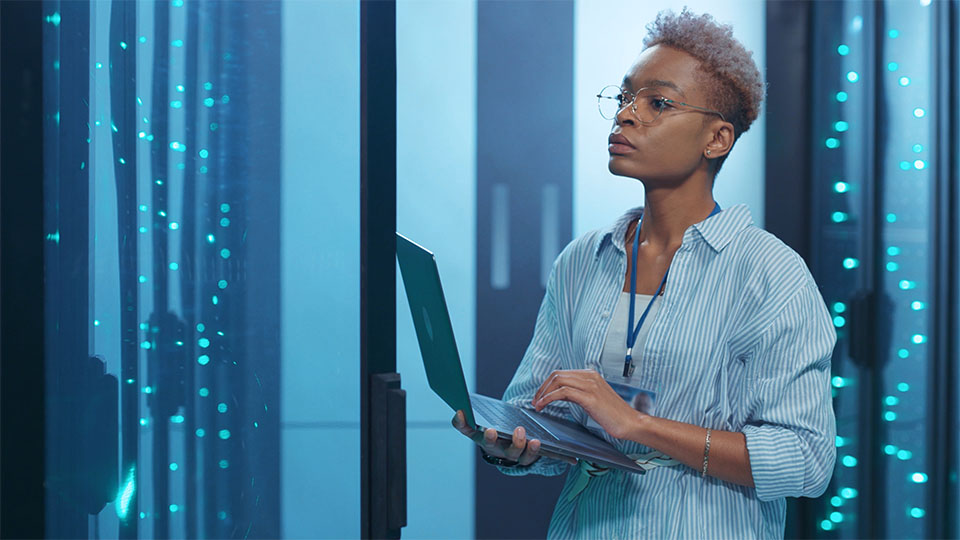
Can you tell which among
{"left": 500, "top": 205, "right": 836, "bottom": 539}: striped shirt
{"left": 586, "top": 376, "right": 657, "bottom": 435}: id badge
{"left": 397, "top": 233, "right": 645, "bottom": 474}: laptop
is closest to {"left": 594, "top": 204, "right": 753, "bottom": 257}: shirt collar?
{"left": 500, "top": 205, "right": 836, "bottom": 539}: striped shirt

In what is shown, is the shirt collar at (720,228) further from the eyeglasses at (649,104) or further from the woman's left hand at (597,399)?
the woman's left hand at (597,399)

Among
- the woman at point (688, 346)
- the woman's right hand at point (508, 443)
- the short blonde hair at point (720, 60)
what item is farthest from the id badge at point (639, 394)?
the short blonde hair at point (720, 60)

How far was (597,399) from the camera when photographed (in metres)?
1.20

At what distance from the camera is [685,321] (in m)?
1.25

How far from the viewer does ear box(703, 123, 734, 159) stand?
1.35 metres

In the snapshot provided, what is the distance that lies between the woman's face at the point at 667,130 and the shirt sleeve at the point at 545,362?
273 millimetres

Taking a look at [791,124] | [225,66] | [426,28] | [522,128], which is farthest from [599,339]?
Answer: [791,124]

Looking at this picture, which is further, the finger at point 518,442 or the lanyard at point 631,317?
the lanyard at point 631,317

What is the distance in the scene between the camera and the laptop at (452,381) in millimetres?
929

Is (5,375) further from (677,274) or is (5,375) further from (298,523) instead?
(677,274)

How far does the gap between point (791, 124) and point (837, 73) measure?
187 mm

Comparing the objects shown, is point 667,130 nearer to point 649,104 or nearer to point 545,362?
point 649,104

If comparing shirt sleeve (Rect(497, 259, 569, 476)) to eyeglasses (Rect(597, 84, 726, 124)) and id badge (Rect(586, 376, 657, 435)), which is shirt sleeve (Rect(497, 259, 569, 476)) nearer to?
id badge (Rect(586, 376, 657, 435))

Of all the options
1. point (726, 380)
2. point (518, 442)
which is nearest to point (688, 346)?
point (726, 380)
